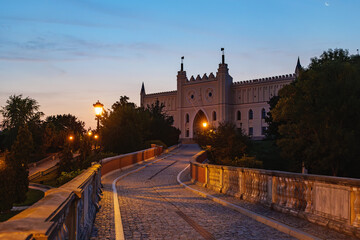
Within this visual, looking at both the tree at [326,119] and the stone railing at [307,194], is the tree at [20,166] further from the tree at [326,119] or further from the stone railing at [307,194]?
the stone railing at [307,194]

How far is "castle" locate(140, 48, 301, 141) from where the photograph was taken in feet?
296

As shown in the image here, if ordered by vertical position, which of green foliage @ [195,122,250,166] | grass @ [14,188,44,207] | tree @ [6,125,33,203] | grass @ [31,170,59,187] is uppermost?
green foliage @ [195,122,250,166]

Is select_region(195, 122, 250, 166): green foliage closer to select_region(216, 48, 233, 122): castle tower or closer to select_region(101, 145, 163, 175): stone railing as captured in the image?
select_region(101, 145, 163, 175): stone railing

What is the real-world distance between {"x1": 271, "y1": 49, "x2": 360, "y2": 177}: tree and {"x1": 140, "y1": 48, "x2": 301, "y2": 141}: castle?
4853 cm

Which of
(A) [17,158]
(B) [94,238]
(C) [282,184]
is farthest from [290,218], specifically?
(A) [17,158]

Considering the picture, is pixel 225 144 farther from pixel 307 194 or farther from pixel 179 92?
pixel 179 92

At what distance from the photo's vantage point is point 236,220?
1009cm

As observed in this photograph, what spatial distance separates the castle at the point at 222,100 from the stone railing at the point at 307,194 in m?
72.8

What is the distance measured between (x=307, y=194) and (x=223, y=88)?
283 feet

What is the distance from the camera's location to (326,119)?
116ft

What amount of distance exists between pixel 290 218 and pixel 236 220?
53.2 inches

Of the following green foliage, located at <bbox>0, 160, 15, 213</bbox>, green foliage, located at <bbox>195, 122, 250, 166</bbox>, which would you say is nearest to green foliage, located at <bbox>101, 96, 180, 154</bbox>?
green foliage, located at <bbox>195, 122, 250, 166</bbox>

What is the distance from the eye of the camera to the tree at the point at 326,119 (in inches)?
1332

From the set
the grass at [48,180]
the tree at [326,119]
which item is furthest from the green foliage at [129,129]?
the tree at [326,119]
